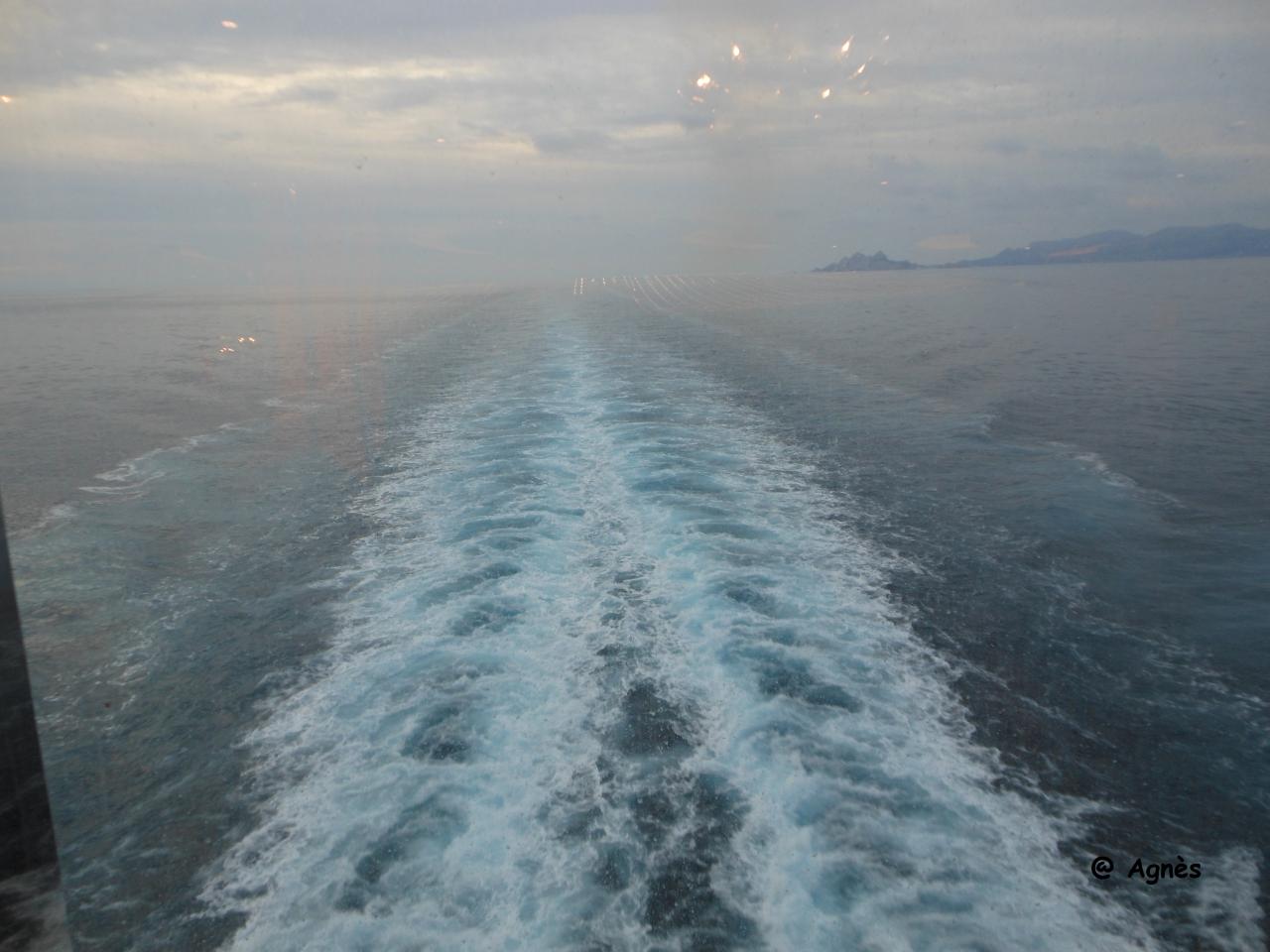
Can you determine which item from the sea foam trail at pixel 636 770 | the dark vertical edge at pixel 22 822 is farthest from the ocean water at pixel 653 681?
the dark vertical edge at pixel 22 822

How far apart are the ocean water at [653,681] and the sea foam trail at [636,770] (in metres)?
0.02

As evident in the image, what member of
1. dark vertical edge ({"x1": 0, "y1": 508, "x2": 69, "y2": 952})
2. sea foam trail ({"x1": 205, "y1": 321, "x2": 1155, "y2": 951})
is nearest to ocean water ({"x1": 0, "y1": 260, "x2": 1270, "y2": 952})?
sea foam trail ({"x1": 205, "y1": 321, "x2": 1155, "y2": 951})

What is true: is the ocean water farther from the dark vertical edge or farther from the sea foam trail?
the dark vertical edge

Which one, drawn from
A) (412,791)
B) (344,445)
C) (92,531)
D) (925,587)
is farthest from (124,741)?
(344,445)

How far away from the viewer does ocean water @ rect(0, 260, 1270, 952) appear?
11.1ft

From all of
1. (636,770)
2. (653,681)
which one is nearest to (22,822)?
(636,770)

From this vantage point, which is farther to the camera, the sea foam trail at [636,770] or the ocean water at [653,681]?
the ocean water at [653,681]

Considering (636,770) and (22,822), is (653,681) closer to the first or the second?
(636,770)

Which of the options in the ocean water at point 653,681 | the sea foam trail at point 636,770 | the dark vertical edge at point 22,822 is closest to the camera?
the dark vertical edge at point 22,822

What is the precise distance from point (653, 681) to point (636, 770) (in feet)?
3.13

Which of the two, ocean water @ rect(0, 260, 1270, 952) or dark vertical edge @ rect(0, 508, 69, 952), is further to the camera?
ocean water @ rect(0, 260, 1270, 952)

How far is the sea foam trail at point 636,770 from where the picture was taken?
326 cm

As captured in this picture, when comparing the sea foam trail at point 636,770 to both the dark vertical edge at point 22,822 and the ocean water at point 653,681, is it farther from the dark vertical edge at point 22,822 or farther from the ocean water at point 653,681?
the dark vertical edge at point 22,822

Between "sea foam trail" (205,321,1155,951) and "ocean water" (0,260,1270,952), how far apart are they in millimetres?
21
